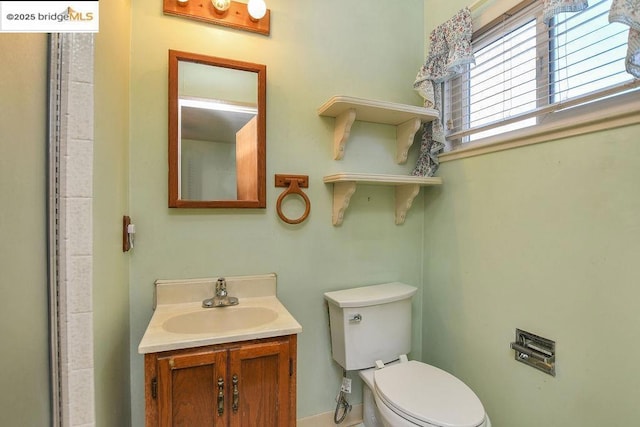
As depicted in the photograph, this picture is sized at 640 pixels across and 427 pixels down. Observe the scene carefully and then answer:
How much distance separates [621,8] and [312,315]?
161cm

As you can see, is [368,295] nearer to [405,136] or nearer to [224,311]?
[224,311]

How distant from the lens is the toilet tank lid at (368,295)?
1.46m

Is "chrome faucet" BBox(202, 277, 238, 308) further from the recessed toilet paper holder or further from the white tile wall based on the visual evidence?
the recessed toilet paper holder

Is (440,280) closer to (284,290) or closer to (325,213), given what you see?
(325,213)

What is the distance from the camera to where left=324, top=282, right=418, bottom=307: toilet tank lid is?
146 centimetres

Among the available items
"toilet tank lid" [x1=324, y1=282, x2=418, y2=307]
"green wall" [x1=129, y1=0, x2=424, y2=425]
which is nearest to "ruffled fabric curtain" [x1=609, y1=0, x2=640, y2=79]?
"green wall" [x1=129, y1=0, x2=424, y2=425]

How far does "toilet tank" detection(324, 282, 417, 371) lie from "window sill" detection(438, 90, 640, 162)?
849mm

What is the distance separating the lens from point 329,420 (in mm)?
1619

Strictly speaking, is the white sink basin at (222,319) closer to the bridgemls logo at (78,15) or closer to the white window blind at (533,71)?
the bridgemls logo at (78,15)

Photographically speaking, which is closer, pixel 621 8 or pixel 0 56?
pixel 0 56

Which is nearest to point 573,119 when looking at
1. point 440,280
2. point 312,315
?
point 440,280

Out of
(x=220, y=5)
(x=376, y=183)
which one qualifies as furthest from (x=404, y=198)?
(x=220, y=5)

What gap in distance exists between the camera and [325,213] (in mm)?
1606

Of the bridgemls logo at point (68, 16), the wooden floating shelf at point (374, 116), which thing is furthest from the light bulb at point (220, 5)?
the bridgemls logo at point (68, 16)
